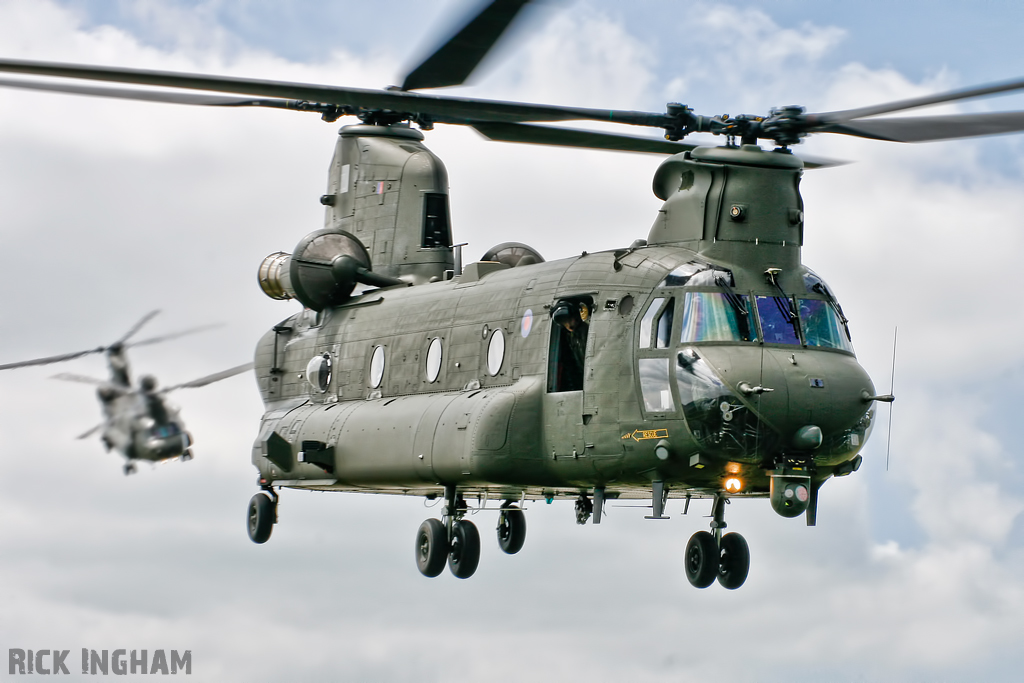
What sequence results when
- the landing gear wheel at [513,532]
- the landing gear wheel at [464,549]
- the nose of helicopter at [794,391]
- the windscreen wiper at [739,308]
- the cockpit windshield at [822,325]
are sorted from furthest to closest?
the landing gear wheel at [513,532] → the landing gear wheel at [464,549] → the cockpit windshield at [822,325] → the windscreen wiper at [739,308] → the nose of helicopter at [794,391]

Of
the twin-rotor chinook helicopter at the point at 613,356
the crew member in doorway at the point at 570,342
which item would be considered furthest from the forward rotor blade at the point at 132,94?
the crew member in doorway at the point at 570,342

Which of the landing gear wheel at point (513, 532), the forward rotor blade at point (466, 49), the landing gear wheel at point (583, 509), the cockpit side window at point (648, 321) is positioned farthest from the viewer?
the landing gear wheel at point (513, 532)

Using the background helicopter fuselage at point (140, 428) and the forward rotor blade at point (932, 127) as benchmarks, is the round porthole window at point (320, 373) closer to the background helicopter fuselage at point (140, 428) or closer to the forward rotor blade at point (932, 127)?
the background helicopter fuselage at point (140, 428)

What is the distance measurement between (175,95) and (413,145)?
6529 millimetres

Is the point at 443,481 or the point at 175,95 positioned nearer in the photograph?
the point at 175,95

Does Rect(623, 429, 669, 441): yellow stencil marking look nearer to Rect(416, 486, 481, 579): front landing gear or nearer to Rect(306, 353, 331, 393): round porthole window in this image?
Rect(416, 486, 481, 579): front landing gear

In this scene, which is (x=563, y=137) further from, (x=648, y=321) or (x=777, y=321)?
(x=777, y=321)

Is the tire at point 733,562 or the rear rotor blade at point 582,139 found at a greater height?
the rear rotor blade at point 582,139

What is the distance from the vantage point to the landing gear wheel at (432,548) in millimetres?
19953

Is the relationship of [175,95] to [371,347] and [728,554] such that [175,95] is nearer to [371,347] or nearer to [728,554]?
[371,347]

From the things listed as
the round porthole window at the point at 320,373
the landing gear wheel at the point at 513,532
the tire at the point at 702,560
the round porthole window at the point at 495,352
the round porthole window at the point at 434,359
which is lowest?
the tire at the point at 702,560

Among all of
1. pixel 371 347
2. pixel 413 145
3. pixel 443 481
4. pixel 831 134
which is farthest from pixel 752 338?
pixel 413 145

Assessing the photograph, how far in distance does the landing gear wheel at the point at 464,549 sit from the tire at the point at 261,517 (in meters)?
4.94

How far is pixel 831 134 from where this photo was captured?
17.8 m
